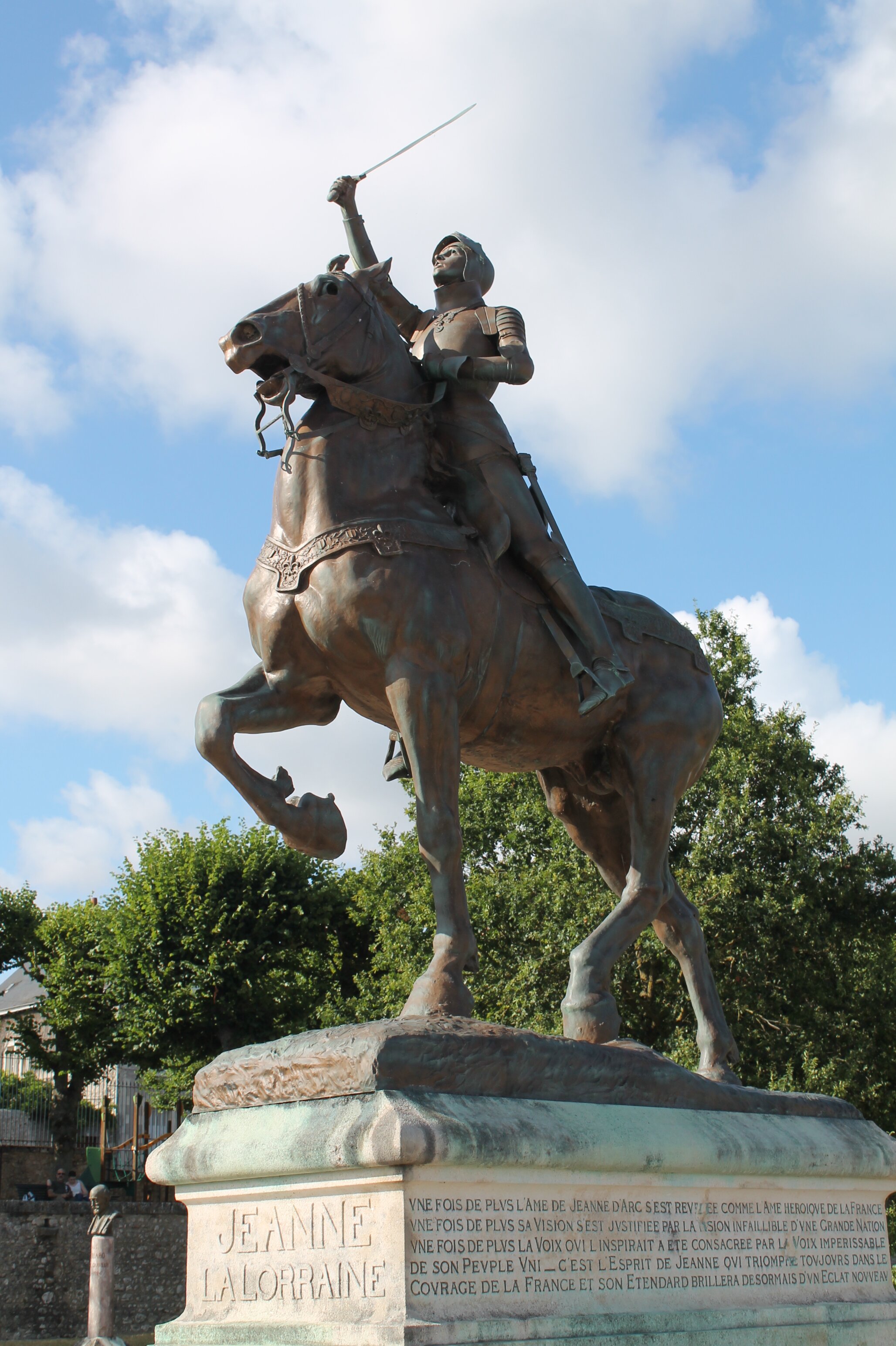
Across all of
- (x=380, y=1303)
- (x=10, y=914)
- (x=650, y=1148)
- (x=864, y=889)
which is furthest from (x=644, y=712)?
(x=10, y=914)

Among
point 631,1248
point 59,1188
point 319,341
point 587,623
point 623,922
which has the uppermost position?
point 319,341

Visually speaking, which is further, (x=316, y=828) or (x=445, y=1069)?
(x=316, y=828)

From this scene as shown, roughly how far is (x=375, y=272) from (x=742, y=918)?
63.9ft

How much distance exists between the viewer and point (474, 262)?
7254 mm

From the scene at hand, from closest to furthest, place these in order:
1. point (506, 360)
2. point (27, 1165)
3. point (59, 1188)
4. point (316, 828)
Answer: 1. point (316, 828)
2. point (506, 360)
3. point (59, 1188)
4. point (27, 1165)

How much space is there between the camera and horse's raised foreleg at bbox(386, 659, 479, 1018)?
229 inches

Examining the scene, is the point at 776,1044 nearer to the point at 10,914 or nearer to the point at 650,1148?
the point at 650,1148

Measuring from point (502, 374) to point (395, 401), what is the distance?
0.61 metres

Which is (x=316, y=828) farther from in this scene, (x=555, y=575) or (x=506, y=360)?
(x=506, y=360)

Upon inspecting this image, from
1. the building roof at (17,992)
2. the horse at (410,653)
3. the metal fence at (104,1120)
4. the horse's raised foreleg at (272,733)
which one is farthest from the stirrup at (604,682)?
the building roof at (17,992)

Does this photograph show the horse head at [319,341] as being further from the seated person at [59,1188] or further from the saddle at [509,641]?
the seated person at [59,1188]

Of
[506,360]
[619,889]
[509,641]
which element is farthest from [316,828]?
[506,360]

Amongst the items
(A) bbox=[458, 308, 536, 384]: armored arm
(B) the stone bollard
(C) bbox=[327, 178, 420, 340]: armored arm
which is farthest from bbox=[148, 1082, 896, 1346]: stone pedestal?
(B) the stone bollard

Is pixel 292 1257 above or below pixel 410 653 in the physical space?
below
